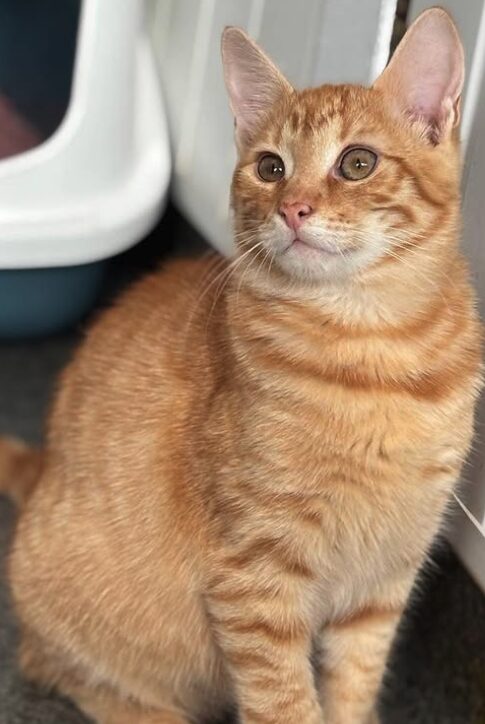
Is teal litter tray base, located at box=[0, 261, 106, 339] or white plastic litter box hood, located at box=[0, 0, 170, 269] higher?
white plastic litter box hood, located at box=[0, 0, 170, 269]

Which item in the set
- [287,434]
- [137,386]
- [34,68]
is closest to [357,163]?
[287,434]

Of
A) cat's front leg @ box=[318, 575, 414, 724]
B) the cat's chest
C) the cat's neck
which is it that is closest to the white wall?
the cat's neck

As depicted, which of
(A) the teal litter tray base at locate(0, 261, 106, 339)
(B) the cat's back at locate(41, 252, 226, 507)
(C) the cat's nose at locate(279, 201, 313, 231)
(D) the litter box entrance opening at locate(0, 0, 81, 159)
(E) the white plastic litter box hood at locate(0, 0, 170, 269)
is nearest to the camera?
(C) the cat's nose at locate(279, 201, 313, 231)

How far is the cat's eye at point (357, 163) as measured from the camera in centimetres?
102

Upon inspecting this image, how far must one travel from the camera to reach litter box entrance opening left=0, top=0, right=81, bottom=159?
1.87 m

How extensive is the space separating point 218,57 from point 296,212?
745mm

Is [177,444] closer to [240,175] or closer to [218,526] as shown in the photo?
[218,526]

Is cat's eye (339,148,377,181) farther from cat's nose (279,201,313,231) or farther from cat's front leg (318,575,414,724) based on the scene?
cat's front leg (318,575,414,724)

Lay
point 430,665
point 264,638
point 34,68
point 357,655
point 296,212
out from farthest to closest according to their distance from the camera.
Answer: point 34,68 < point 430,665 < point 357,655 < point 264,638 < point 296,212

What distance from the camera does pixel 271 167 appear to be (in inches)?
42.8

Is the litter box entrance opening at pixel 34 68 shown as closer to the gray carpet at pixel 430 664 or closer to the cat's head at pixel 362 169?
the gray carpet at pixel 430 664

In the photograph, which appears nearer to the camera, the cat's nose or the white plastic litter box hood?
the cat's nose

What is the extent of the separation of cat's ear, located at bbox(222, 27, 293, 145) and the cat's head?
0.02 metres

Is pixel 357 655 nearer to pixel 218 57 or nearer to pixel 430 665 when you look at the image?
pixel 430 665
